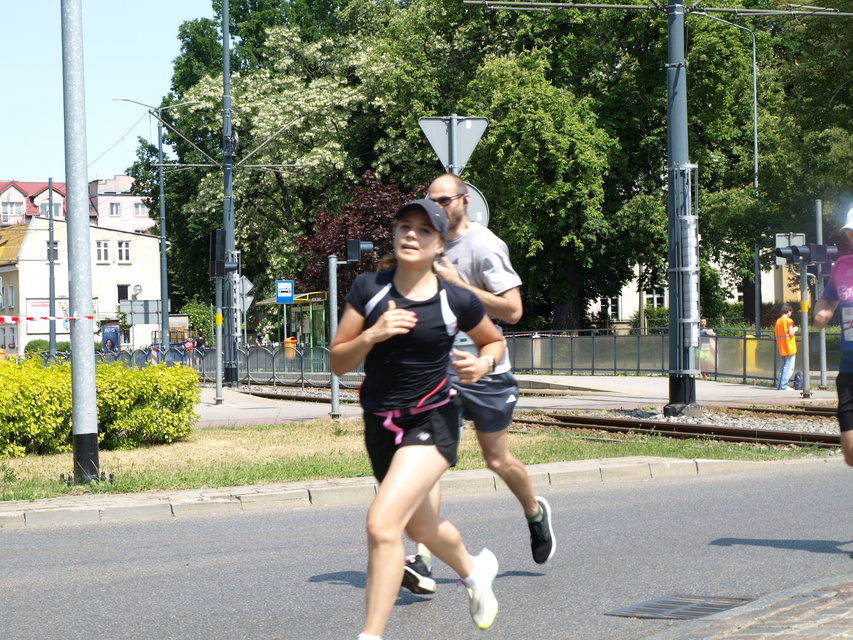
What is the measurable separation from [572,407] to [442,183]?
15211 millimetres

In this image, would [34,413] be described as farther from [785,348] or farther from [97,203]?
[97,203]

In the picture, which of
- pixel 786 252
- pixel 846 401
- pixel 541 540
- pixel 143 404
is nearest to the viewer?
pixel 541 540

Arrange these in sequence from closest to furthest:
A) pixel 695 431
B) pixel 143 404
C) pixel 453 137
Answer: pixel 453 137 → pixel 143 404 → pixel 695 431

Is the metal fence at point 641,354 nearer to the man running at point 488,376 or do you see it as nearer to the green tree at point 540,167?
the green tree at point 540,167

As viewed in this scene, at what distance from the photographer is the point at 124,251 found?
9106cm

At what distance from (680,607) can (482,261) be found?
185cm

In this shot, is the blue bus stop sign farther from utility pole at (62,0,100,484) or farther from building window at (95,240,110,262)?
building window at (95,240,110,262)

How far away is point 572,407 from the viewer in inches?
802

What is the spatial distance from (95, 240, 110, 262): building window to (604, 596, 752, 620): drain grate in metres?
88.2

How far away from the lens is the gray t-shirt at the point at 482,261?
551 centimetres

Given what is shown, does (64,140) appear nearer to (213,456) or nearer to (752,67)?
(213,456)

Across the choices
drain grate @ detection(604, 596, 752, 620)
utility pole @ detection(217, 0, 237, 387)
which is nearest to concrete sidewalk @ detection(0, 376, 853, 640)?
drain grate @ detection(604, 596, 752, 620)

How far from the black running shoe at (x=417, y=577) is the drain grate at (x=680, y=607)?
0.89m

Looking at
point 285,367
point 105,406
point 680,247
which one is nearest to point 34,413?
point 105,406
